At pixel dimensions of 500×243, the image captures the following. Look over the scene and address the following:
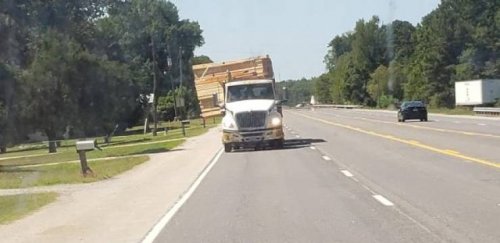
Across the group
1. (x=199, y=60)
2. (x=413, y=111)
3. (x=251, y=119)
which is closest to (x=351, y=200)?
(x=251, y=119)

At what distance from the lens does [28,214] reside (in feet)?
57.1

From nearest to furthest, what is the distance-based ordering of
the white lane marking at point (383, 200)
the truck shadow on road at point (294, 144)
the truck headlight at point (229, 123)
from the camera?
1. the white lane marking at point (383, 200)
2. the truck headlight at point (229, 123)
3. the truck shadow on road at point (294, 144)

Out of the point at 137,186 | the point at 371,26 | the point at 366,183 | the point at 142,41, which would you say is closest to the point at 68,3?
the point at 137,186

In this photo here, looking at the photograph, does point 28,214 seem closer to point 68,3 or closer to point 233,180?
point 233,180

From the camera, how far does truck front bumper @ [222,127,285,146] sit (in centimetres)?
3628

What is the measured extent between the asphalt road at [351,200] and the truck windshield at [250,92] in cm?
828

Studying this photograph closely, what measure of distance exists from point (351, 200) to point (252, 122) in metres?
20.0

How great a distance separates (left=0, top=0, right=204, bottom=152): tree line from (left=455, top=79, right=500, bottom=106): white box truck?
31016mm

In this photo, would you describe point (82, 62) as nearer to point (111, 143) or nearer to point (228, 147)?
point (111, 143)

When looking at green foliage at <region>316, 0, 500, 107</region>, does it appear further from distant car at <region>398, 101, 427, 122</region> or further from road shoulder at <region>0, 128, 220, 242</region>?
road shoulder at <region>0, 128, 220, 242</region>

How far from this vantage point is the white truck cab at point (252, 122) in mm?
36188

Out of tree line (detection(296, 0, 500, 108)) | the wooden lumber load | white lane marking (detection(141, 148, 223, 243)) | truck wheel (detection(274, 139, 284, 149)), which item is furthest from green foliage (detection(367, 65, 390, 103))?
white lane marking (detection(141, 148, 223, 243))

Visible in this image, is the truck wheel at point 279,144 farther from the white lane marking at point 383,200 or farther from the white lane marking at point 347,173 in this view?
the white lane marking at point 383,200

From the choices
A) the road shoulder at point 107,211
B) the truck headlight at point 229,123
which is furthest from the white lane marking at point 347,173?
the truck headlight at point 229,123
